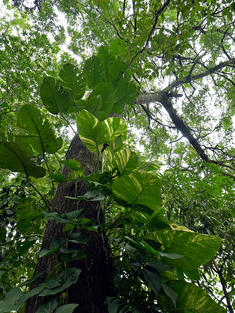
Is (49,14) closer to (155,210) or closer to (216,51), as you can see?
(216,51)

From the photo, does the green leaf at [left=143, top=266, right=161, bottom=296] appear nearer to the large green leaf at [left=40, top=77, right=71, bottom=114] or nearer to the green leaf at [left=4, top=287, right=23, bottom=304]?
the green leaf at [left=4, top=287, right=23, bottom=304]

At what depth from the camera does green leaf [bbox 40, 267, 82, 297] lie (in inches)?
26.4

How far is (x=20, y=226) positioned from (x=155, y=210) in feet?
2.66

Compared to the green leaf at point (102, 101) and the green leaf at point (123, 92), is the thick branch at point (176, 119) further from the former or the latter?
the green leaf at point (102, 101)

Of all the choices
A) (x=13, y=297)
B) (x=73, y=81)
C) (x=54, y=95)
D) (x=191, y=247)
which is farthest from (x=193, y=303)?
(x=73, y=81)

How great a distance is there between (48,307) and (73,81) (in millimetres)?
1346

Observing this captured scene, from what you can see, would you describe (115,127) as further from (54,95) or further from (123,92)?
(123,92)

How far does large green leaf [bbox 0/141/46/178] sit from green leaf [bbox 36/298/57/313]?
0.60 meters

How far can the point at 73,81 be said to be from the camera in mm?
1494

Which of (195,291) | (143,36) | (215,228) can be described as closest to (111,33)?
(143,36)

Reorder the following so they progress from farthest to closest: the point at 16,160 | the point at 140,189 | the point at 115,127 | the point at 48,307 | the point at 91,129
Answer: the point at 115,127 < the point at 91,129 < the point at 16,160 < the point at 140,189 < the point at 48,307

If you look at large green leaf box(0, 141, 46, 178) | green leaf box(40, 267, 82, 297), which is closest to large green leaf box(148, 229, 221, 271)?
green leaf box(40, 267, 82, 297)

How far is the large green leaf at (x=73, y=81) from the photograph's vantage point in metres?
1.47

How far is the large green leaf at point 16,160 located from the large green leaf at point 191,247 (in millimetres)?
754
